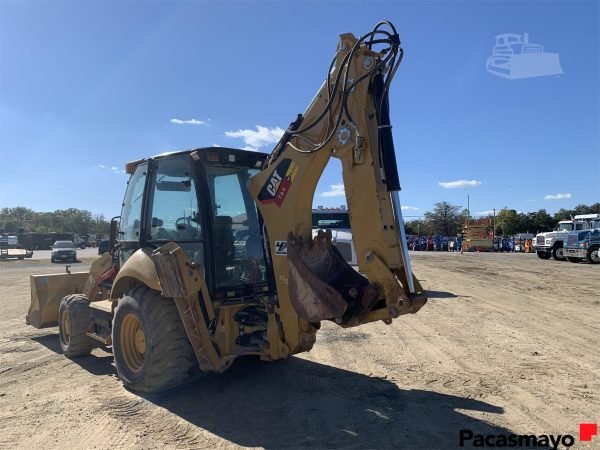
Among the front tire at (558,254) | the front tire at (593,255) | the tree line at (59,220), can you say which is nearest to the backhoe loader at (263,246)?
the front tire at (593,255)

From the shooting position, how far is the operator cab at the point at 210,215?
5.17 m

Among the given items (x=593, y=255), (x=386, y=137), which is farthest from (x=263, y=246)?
(x=593, y=255)

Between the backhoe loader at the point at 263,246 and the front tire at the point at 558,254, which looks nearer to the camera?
the backhoe loader at the point at 263,246

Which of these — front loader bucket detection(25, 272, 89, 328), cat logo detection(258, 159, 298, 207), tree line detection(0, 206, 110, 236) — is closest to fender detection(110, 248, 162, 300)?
cat logo detection(258, 159, 298, 207)

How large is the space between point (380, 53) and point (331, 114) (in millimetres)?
702

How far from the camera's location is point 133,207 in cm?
614

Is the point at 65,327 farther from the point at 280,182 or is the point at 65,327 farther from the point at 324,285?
the point at 324,285

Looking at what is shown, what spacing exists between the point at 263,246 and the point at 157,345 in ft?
5.25

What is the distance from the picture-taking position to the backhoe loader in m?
4.10

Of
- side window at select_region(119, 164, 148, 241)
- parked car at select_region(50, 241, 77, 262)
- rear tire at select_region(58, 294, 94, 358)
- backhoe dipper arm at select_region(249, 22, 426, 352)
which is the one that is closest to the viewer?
backhoe dipper arm at select_region(249, 22, 426, 352)

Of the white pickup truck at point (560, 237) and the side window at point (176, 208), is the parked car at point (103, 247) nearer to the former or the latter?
the side window at point (176, 208)

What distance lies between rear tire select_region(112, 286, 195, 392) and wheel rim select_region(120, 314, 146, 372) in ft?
0.11

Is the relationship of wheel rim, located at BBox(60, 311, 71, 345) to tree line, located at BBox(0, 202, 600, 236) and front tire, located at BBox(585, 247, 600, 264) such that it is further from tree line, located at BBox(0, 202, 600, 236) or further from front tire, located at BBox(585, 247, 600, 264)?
tree line, located at BBox(0, 202, 600, 236)

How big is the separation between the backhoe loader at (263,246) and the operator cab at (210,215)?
0.01 m
